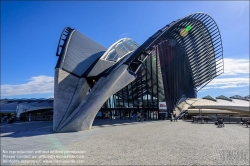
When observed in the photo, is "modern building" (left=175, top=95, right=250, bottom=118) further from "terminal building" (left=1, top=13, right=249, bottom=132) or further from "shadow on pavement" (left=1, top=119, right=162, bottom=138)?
"shadow on pavement" (left=1, top=119, right=162, bottom=138)

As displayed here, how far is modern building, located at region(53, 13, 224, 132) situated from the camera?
910 inches

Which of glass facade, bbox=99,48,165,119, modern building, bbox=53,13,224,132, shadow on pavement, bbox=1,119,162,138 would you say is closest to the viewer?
shadow on pavement, bbox=1,119,162,138

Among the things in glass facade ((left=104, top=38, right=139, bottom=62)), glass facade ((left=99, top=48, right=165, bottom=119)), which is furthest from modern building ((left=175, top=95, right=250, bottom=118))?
glass facade ((left=104, top=38, right=139, bottom=62))

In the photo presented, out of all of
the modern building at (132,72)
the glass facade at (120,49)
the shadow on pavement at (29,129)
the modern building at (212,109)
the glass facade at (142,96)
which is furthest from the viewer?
the modern building at (212,109)

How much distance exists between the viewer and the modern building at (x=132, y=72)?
75.8 ft

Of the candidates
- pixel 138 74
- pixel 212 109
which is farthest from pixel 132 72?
pixel 212 109

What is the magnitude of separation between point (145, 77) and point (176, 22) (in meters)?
12.0

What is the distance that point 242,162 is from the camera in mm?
8148

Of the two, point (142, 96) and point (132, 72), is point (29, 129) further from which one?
point (142, 96)

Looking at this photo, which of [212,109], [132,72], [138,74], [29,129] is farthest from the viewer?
[212,109]

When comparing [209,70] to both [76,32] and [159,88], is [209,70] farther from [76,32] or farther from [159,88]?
[76,32]

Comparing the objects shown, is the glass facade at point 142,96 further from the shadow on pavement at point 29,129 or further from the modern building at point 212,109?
the shadow on pavement at point 29,129

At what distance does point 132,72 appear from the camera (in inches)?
1101

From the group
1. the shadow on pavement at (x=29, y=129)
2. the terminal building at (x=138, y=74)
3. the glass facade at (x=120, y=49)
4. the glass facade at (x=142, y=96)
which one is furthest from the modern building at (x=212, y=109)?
the shadow on pavement at (x=29, y=129)
